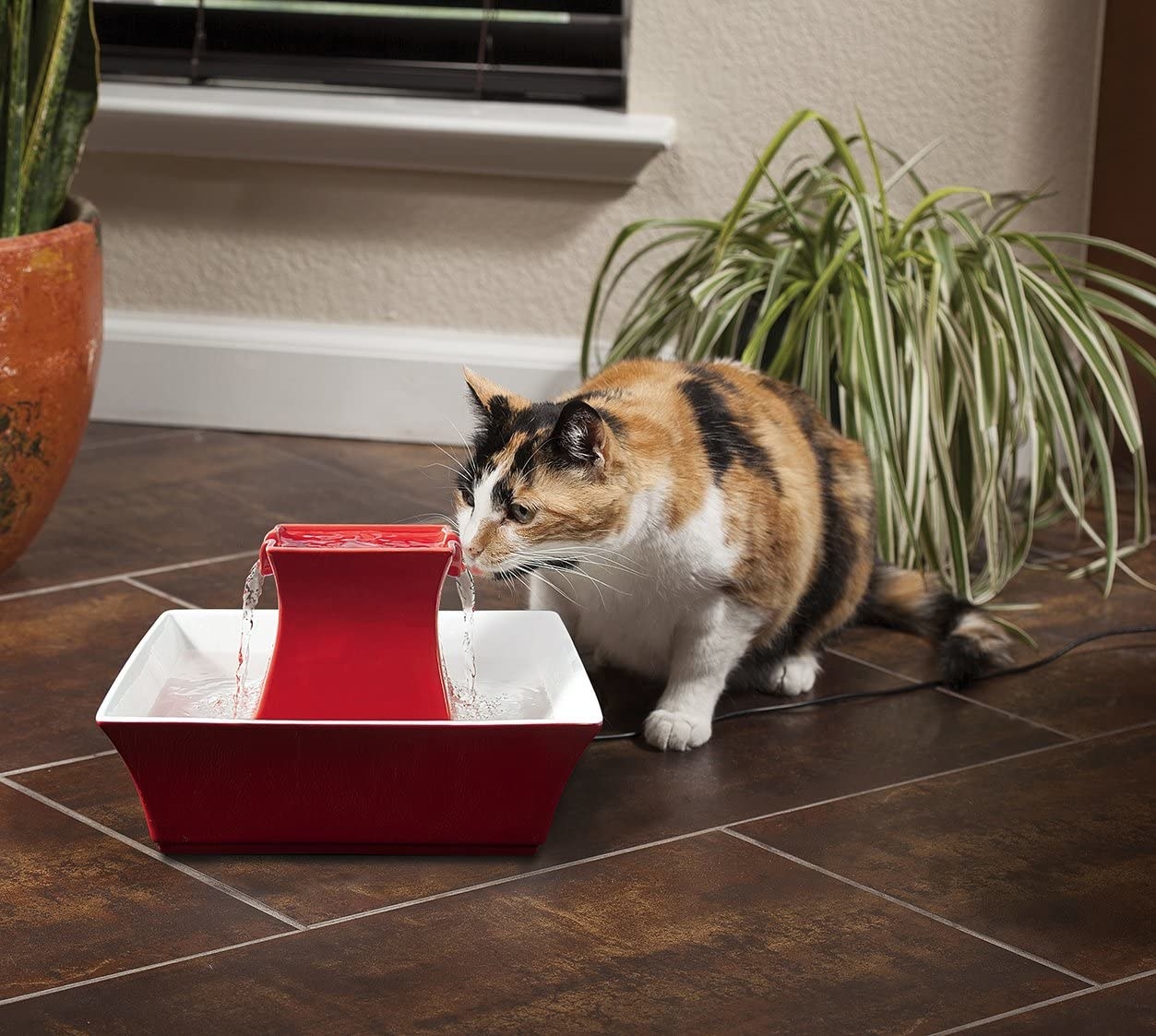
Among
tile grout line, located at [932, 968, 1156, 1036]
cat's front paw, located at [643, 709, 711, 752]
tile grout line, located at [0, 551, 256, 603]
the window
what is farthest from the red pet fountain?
the window

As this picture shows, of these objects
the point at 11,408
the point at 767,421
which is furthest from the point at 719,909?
the point at 11,408

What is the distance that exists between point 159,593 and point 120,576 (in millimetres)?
86

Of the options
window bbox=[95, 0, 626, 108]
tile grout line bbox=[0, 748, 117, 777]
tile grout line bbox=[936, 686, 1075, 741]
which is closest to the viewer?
tile grout line bbox=[0, 748, 117, 777]

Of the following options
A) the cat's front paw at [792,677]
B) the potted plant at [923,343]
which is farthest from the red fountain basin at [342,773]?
the potted plant at [923,343]

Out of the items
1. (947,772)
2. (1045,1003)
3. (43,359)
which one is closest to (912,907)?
(1045,1003)

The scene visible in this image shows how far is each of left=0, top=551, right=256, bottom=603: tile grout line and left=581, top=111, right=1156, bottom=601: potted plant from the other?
0.60 metres

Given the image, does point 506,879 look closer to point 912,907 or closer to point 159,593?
point 912,907

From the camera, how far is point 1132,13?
238cm

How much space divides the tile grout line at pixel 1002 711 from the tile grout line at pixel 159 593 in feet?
2.96

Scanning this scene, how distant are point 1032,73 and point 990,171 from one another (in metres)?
0.16

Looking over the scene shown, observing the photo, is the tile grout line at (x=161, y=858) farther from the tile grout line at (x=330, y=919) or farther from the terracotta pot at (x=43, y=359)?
the terracotta pot at (x=43, y=359)

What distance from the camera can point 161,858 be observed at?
134cm

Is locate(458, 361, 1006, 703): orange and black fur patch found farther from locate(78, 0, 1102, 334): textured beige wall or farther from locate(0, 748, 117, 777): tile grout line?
locate(78, 0, 1102, 334): textured beige wall

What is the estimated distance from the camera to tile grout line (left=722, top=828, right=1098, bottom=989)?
120 centimetres
